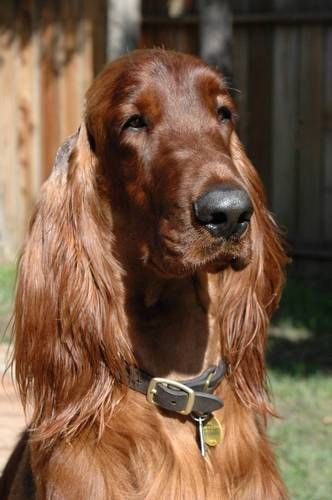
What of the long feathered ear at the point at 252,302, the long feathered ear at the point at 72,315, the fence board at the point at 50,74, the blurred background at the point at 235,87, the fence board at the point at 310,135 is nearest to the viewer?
the long feathered ear at the point at 72,315

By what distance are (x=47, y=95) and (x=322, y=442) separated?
4.86 m

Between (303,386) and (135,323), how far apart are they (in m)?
2.89

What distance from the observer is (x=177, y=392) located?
3.48m

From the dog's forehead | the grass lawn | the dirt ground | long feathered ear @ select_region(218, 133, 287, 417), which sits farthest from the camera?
the dirt ground

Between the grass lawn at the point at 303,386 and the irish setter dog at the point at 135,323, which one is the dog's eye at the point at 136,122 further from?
the grass lawn at the point at 303,386

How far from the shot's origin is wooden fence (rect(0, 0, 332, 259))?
8.64m

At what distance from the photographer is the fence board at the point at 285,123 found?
8664 millimetres

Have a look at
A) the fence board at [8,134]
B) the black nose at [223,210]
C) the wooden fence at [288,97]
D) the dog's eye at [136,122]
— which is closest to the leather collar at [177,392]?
the black nose at [223,210]

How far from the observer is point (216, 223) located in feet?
10.0

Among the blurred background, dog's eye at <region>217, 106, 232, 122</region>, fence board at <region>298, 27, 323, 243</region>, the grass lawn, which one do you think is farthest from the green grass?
fence board at <region>298, 27, 323, 243</region>

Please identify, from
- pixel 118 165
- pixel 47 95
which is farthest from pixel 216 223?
pixel 47 95

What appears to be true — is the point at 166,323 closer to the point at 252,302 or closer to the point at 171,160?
the point at 252,302

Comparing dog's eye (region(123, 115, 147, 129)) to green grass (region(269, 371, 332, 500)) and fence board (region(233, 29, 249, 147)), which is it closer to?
green grass (region(269, 371, 332, 500))

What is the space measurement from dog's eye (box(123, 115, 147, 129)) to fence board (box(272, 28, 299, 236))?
5.48 metres
